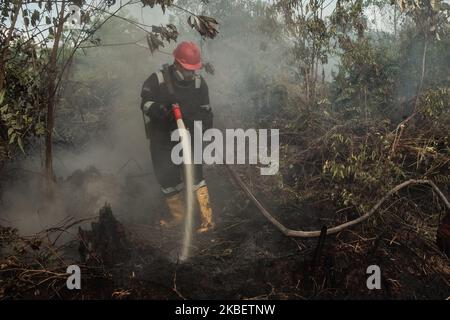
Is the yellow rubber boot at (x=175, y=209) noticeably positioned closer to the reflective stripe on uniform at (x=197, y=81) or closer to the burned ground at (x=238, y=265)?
the burned ground at (x=238, y=265)

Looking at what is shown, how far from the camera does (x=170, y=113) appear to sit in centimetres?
413

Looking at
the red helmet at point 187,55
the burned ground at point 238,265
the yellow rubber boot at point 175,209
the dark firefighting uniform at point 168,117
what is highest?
the red helmet at point 187,55

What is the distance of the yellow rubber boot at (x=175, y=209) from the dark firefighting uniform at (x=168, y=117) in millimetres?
69

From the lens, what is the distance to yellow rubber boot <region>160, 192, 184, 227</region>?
4.41m

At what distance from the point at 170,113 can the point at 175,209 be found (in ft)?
3.54

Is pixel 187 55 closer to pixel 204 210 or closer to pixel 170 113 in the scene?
pixel 170 113

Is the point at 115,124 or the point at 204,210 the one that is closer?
the point at 204,210

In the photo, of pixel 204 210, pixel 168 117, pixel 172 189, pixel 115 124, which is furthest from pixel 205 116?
pixel 115 124

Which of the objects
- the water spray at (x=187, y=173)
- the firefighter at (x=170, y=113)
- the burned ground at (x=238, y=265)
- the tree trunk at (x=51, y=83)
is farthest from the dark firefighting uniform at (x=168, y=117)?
the tree trunk at (x=51, y=83)

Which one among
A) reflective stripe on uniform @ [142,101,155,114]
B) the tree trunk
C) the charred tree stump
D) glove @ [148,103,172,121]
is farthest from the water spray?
the tree trunk

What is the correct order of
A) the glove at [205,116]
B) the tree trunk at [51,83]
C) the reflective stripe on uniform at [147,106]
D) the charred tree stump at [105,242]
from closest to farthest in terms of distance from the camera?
the charred tree stump at [105,242], the tree trunk at [51,83], the reflective stripe on uniform at [147,106], the glove at [205,116]

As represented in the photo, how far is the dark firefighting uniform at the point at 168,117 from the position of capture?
4273 millimetres

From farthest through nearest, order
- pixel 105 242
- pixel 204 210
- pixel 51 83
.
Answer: pixel 204 210
pixel 51 83
pixel 105 242
